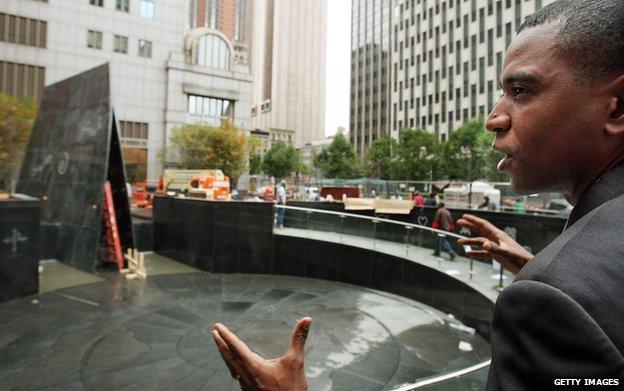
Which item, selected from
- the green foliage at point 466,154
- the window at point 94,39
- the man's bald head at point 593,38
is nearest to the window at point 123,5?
the window at point 94,39

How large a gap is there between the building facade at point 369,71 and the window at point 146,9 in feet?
210

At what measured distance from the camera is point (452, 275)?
8.95 m

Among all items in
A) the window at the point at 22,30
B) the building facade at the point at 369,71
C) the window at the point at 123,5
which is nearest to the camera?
the window at the point at 22,30

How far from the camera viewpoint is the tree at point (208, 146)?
4528 cm

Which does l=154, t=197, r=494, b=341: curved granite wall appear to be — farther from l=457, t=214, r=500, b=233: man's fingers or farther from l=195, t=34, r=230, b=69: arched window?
l=195, t=34, r=230, b=69: arched window

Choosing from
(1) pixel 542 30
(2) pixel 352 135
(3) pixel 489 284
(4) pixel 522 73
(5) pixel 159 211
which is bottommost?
(3) pixel 489 284

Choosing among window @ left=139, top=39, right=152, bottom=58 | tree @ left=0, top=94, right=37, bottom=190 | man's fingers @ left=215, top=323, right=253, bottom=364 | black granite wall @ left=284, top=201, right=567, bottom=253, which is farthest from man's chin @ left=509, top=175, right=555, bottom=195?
window @ left=139, top=39, right=152, bottom=58

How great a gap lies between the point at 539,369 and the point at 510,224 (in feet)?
43.3

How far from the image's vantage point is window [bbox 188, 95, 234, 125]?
2071 inches

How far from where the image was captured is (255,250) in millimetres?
13125

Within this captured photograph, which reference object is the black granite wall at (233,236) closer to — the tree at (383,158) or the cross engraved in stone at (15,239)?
the cross engraved in stone at (15,239)

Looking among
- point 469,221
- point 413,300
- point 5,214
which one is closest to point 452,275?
point 413,300

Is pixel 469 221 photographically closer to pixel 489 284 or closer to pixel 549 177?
pixel 549 177

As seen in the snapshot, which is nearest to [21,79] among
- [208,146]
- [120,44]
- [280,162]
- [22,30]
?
[22,30]
